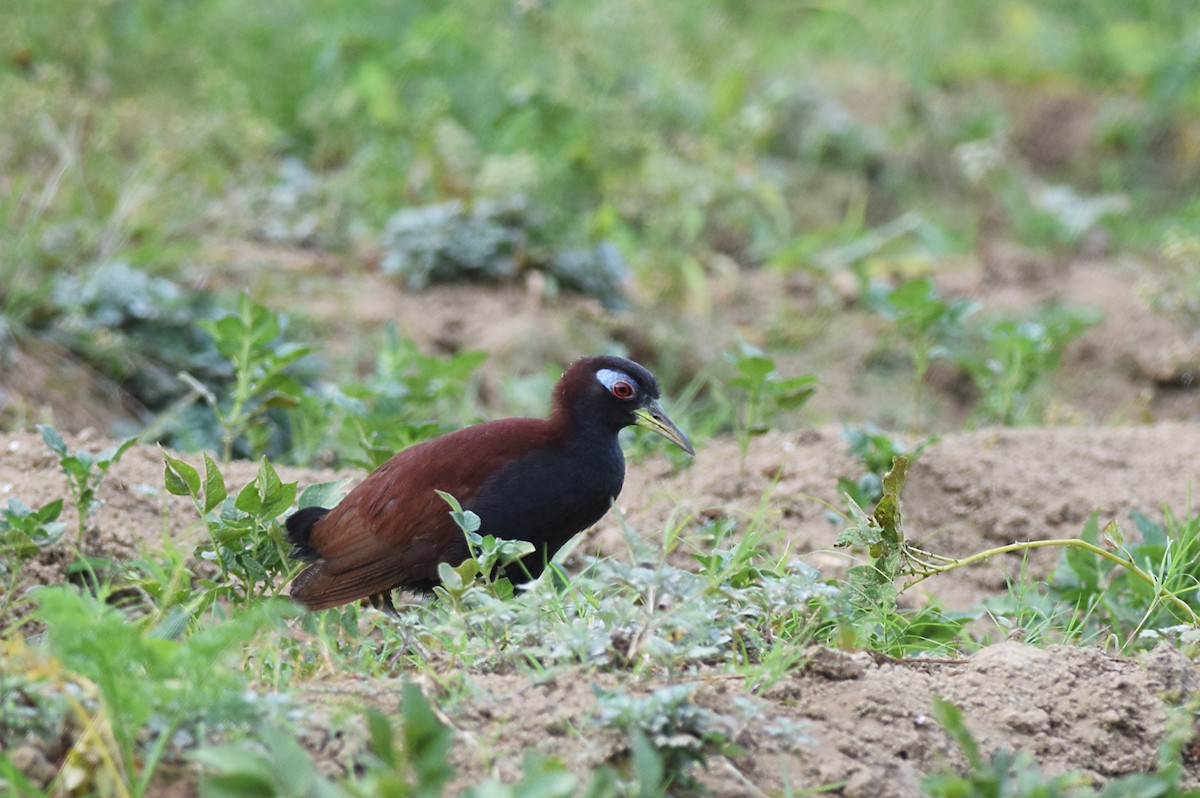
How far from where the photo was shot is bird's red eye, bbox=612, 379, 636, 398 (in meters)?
4.55

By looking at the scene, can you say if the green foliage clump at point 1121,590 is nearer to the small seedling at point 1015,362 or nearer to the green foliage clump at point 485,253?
the small seedling at point 1015,362

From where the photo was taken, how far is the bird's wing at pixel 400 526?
4199 mm

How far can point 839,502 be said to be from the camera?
5.11 m

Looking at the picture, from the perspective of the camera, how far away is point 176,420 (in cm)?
590

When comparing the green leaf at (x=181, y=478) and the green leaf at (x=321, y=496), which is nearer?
the green leaf at (x=181, y=478)

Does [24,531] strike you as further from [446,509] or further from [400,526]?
[446,509]

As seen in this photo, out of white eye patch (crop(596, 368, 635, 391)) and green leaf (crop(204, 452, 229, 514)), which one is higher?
green leaf (crop(204, 452, 229, 514))

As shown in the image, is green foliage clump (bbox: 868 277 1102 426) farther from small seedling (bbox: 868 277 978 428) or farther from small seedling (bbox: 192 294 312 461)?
small seedling (bbox: 192 294 312 461)

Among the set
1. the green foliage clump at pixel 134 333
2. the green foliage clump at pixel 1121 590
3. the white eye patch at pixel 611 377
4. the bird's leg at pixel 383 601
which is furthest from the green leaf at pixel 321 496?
the green foliage clump at pixel 134 333

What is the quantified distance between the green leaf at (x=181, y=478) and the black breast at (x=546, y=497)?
0.76 m

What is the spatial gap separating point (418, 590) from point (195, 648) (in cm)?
182

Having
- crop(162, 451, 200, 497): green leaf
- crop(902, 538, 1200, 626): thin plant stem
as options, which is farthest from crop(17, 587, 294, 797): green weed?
crop(902, 538, 1200, 626): thin plant stem

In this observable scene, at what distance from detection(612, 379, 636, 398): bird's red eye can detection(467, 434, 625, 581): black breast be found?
0.77 feet

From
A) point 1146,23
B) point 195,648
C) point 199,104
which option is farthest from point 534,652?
point 1146,23
